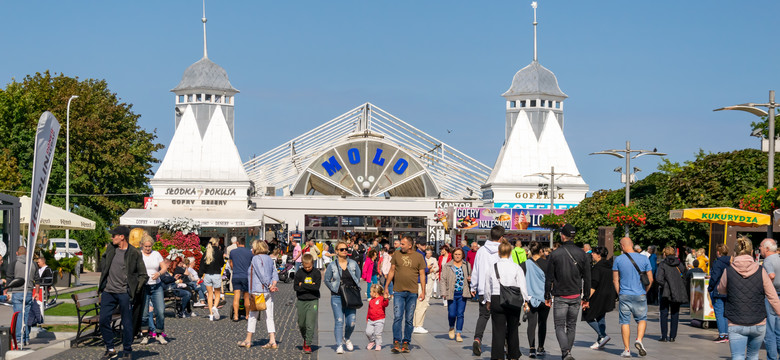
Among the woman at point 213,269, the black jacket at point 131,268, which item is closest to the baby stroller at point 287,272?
the woman at point 213,269

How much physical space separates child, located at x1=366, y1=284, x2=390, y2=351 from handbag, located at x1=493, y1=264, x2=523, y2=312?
2.34 m

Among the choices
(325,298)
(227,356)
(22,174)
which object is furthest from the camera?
(22,174)

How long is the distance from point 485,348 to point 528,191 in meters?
52.0

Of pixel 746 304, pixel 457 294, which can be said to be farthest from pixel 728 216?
pixel 746 304

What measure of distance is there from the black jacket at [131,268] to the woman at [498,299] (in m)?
4.58

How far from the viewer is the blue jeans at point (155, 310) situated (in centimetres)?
1518

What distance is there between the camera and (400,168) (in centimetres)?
7250

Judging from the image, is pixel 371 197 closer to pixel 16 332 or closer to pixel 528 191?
pixel 528 191

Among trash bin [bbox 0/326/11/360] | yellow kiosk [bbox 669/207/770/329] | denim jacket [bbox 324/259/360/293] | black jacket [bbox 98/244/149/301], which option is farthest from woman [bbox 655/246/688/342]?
trash bin [bbox 0/326/11/360]

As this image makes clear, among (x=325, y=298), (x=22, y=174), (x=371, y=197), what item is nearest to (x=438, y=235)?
(x=371, y=197)

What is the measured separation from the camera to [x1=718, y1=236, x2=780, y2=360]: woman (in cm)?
1065

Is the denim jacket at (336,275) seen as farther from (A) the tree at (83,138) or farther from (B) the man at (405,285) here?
(A) the tree at (83,138)

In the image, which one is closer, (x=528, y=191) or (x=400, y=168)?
(x=528, y=191)

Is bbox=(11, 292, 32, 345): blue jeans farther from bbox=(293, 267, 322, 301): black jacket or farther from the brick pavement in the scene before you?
bbox=(293, 267, 322, 301): black jacket
